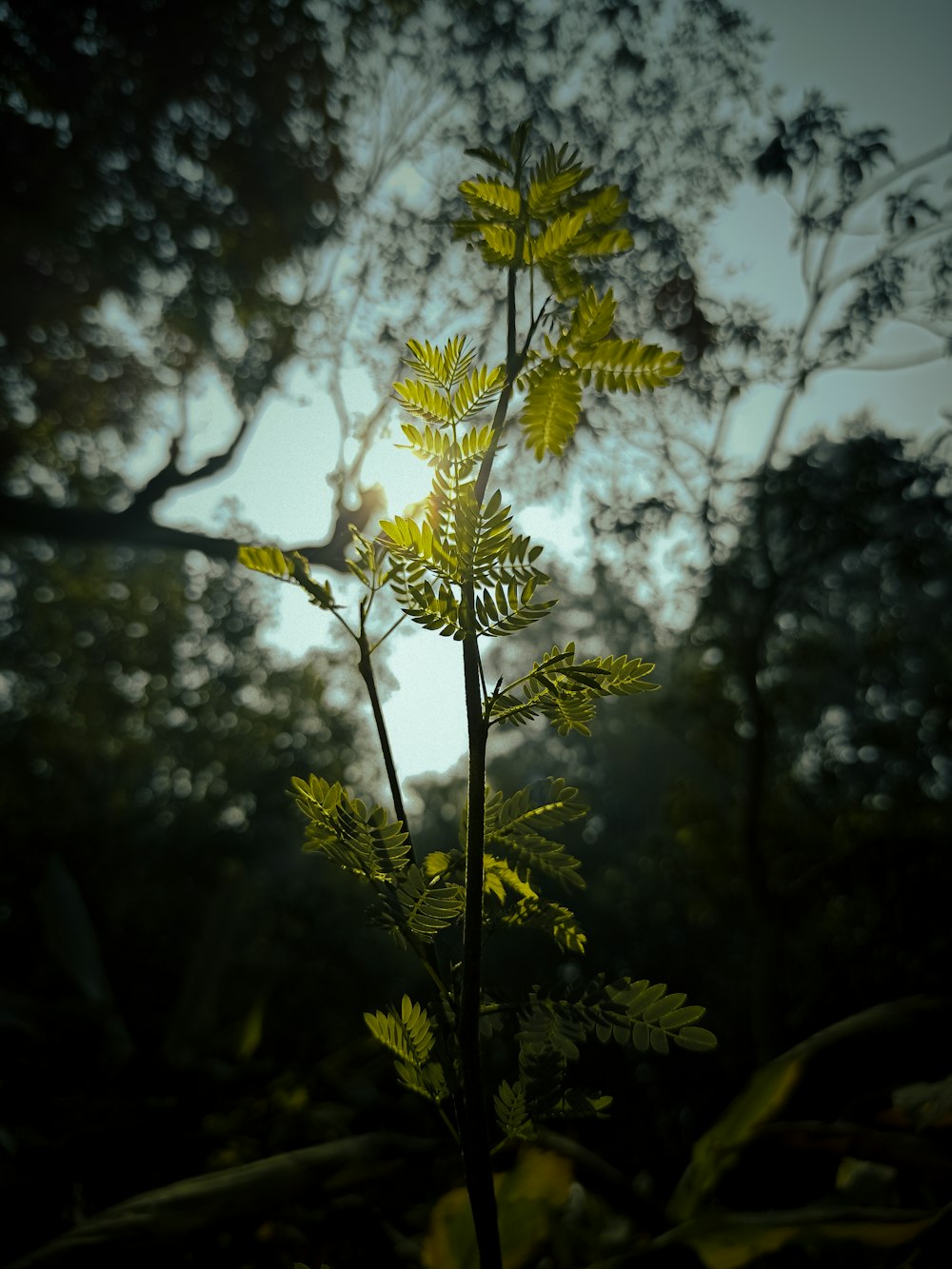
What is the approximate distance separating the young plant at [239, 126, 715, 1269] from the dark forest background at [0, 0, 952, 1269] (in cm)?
8

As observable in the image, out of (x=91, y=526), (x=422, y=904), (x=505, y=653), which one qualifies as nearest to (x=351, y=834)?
(x=422, y=904)

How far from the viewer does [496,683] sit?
1.63ft

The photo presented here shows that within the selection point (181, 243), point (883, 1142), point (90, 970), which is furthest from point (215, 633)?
point (883, 1142)

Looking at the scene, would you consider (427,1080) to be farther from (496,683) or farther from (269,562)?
(269,562)

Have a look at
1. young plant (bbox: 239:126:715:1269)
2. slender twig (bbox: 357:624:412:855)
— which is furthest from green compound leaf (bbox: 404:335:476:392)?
slender twig (bbox: 357:624:412:855)

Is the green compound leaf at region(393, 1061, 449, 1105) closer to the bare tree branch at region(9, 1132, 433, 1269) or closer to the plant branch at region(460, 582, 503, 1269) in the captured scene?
the plant branch at region(460, 582, 503, 1269)

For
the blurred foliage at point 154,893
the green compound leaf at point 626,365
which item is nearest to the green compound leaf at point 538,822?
the green compound leaf at point 626,365

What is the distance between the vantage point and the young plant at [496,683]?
1.59 feet

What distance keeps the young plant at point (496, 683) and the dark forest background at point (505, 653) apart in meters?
0.08

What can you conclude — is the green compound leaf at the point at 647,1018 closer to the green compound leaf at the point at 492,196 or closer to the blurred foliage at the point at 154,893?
the green compound leaf at the point at 492,196

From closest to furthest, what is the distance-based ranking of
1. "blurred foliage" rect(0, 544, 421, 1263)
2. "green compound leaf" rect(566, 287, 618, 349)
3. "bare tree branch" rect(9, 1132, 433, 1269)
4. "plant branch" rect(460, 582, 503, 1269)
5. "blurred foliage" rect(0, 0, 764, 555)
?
1. "plant branch" rect(460, 582, 503, 1269)
2. "green compound leaf" rect(566, 287, 618, 349)
3. "bare tree branch" rect(9, 1132, 433, 1269)
4. "blurred foliage" rect(0, 544, 421, 1263)
5. "blurred foliage" rect(0, 0, 764, 555)

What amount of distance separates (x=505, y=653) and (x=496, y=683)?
9.57 m

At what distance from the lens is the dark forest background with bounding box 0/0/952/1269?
1.20 metres

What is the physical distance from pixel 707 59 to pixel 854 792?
6.74 metres
